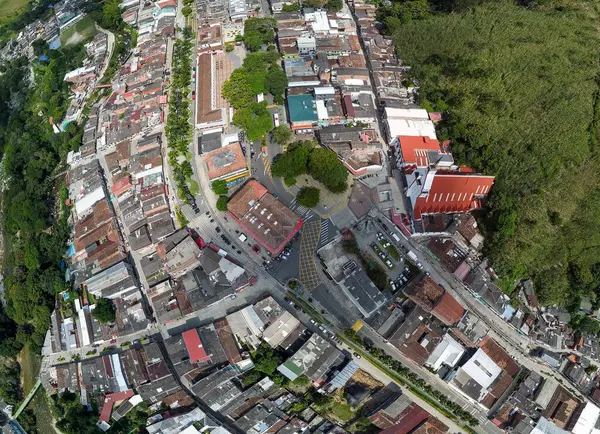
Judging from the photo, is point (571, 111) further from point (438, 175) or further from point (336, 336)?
point (336, 336)

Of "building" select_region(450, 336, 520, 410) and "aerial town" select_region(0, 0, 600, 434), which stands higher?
"aerial town" select_region(0, 0, 600, 434)

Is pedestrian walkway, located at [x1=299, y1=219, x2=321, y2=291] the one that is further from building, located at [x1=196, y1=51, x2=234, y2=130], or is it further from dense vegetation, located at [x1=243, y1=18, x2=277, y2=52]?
dense vegetation, located at [x1=243, y1=18, x2=277, y2=52]

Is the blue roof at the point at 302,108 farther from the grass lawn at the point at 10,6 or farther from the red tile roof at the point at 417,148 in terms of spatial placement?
the grass lawn at the point at 10,6

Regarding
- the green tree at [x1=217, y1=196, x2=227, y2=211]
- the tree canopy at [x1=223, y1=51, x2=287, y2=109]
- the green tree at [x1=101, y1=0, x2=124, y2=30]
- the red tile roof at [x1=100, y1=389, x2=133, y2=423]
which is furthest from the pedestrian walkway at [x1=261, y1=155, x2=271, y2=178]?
the green tree at [x1=101, y1=0, x2=124, y2=30]

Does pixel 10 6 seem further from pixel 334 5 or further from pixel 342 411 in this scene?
pixel 342 411

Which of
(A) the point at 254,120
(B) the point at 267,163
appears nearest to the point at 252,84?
(A) the point at 254,120
